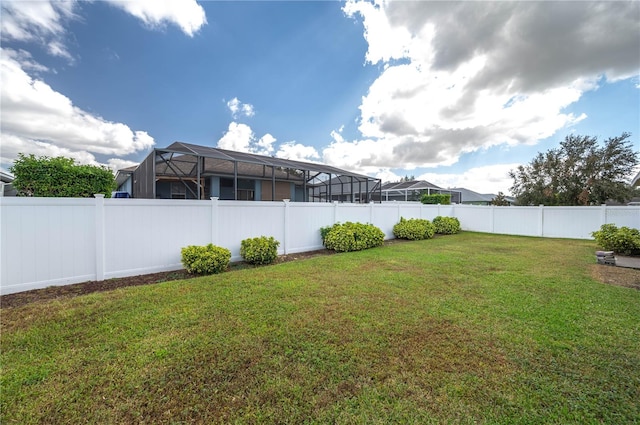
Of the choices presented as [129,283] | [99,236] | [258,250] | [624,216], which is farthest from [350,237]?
[624,216]

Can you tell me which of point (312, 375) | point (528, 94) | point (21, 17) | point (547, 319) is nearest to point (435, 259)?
point (547, 319)

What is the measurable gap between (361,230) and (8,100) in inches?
358

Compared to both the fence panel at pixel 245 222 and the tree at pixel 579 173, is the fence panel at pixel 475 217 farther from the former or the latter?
the fence panel at pixel 245 222

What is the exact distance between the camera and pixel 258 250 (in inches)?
248

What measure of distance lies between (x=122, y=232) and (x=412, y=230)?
10315 millimetres

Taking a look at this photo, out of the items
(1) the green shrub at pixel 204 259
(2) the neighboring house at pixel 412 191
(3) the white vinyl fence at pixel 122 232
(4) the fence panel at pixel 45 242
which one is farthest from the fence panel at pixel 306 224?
(2) the neighboring house at pixel 412 191

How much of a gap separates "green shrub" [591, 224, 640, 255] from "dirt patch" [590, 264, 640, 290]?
222cm

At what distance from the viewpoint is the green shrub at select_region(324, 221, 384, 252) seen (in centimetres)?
824

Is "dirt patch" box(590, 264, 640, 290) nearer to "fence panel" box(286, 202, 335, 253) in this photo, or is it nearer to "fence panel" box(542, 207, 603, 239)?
"fence panel" box(286, 202, 335, 253)

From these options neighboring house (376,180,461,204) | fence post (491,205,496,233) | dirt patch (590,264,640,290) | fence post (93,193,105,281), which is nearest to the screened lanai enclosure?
fence post (93,193,105,281)

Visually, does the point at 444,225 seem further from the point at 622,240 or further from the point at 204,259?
the point at 204,259

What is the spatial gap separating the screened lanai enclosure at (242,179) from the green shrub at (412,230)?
5.13 metres

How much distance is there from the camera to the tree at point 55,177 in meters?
4.64

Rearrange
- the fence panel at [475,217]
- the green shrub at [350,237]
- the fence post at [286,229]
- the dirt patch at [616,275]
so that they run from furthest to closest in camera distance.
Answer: the fence panel at [475,217] < the green shrub at [350,237] < the fence post at [286,229] < the dirt patch at [616,275]
